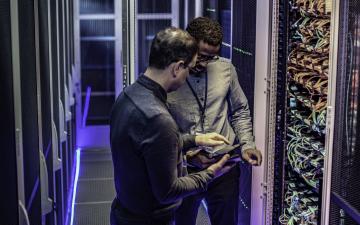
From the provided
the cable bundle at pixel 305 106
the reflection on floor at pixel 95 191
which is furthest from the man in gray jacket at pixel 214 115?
the reflection on floor at pixel 95 191

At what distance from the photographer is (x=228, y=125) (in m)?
3.11

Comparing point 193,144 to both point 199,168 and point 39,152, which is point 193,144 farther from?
point 39,152

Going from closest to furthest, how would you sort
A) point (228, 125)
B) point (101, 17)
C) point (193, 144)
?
point (193, 144), point (228, 125), point (101, 17)

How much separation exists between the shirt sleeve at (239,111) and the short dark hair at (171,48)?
0.96 metres

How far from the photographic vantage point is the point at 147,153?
2049 mm

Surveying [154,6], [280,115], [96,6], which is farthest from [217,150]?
[96,6]

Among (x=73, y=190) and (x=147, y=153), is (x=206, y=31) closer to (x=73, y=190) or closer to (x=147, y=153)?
(x=147, y=153)

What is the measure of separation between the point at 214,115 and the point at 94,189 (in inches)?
134

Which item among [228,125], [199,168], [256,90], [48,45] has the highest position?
[48,45]

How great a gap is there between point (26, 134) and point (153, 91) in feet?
2.29

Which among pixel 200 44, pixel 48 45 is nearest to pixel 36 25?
pixel 48 45

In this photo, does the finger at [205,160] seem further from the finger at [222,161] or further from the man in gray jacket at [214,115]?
the finger at [222,161]

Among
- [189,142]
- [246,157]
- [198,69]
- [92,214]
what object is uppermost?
[198,69]

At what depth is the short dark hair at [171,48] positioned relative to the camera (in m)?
2.12
